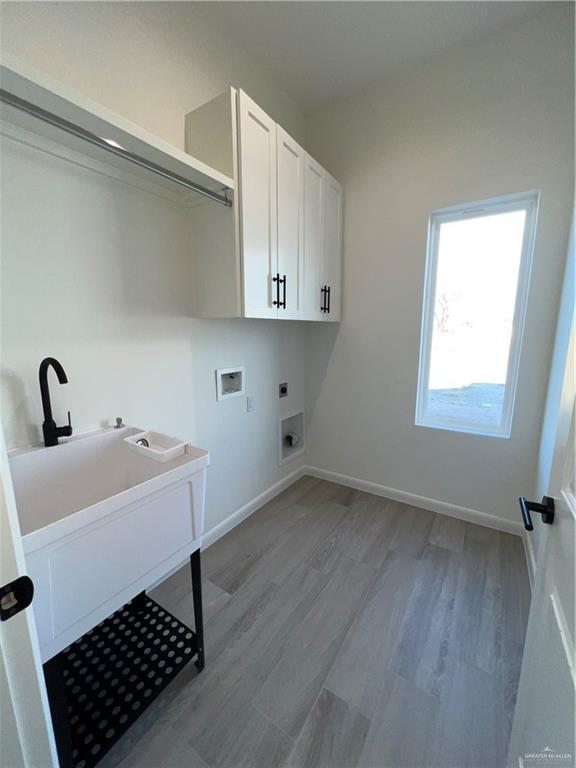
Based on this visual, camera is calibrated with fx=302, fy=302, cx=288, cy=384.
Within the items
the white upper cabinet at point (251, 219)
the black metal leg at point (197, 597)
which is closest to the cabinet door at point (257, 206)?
the white upper cabinet at point (251, 219)

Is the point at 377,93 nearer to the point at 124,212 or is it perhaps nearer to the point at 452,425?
the point at 124,212

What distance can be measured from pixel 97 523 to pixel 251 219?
146 cm

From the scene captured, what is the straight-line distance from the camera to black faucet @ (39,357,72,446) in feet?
3.67

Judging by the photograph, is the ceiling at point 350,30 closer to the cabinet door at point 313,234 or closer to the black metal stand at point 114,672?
the cabinet door at point 313,234

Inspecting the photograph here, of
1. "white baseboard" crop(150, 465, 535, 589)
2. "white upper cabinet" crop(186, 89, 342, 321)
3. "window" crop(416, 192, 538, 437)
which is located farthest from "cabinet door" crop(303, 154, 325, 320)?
"white baseboard" crop(150, 465, 535, 589)

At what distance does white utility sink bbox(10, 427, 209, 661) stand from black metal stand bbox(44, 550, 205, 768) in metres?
0.15

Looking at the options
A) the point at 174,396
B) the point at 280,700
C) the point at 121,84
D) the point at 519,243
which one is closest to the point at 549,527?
the point at 280,700

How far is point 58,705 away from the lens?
85cm

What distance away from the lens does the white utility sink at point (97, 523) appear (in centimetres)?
77

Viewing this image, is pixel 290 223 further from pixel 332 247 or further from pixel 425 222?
pixel 425 222

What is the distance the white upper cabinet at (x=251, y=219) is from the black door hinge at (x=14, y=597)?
1.27 meters

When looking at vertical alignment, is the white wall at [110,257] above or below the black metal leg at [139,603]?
above

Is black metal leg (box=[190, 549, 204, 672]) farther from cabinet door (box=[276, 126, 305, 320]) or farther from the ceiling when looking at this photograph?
the ceiling

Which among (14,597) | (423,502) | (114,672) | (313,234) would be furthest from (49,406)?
(423,502)
